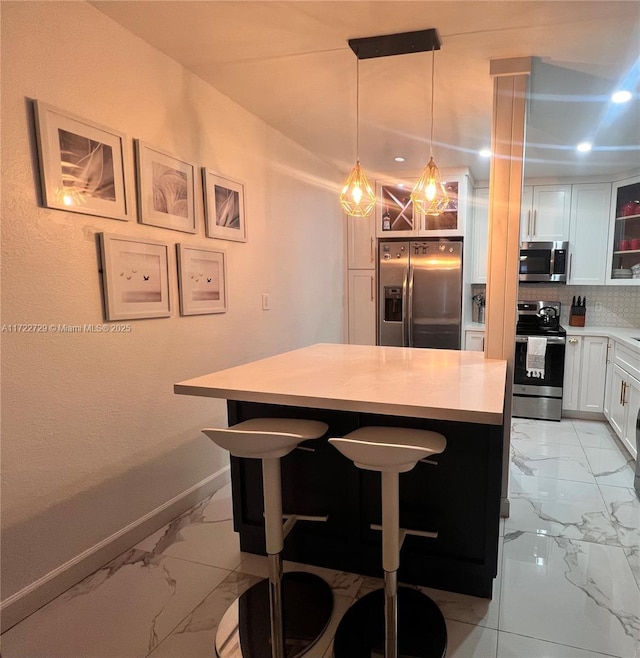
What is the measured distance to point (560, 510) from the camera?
2.50 m

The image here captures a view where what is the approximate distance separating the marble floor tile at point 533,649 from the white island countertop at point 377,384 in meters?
0.90

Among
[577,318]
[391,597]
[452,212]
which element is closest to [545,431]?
[577,318]

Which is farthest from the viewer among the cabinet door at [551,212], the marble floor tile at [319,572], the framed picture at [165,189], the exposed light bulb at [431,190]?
the cabinet door at [551,212]

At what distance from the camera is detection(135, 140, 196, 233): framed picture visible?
82.3 inches

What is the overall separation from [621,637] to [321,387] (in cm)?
142

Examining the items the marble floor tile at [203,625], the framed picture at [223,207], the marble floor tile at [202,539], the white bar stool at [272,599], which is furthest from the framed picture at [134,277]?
the marble floor tile at [203,625]

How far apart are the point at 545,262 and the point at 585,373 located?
111cm

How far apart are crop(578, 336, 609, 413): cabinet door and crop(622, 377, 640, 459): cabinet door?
0.66 m

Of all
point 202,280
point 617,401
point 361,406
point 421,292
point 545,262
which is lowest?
point 617,401

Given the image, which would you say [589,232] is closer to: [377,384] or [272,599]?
[377,384]

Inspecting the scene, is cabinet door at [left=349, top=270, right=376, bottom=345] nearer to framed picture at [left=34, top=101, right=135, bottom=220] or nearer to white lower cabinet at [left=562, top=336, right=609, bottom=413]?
white lower cabinet at [left=562, top=336, right=609, bottom=413]

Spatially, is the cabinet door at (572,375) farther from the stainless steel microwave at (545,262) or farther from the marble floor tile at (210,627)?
the marble floor tile at (210,627)

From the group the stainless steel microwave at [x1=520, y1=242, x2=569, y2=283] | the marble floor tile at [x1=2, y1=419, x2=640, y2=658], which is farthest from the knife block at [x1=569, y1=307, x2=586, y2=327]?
the marble floor tile at [x1=2, y1=419, x2=640, y2=658]

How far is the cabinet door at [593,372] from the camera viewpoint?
3.90 meters
